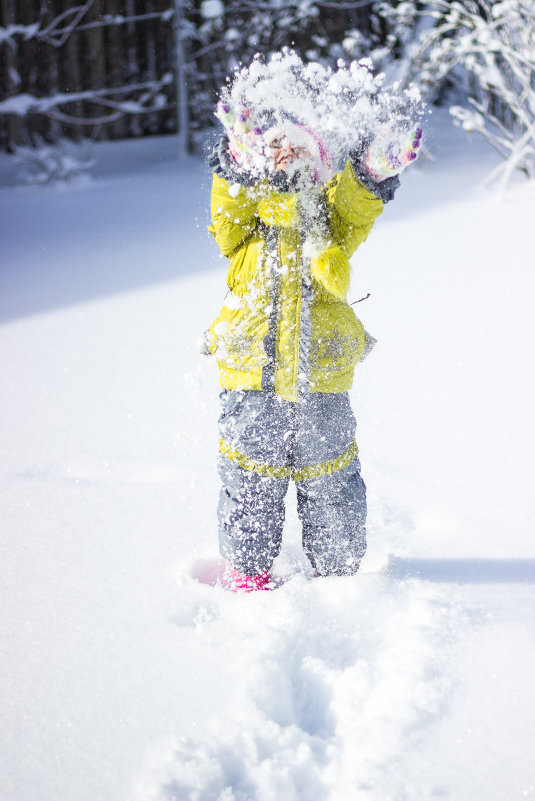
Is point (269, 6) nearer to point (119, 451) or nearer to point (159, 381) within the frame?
point (159, 381)

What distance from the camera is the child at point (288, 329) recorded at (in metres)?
1.16

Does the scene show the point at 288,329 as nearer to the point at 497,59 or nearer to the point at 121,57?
the point at 497,59

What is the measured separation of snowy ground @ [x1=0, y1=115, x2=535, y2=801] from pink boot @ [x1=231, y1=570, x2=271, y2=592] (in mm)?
41

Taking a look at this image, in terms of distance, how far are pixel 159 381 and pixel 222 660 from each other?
1.31 meters

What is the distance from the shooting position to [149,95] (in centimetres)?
638

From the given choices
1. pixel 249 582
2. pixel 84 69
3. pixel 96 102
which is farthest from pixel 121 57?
pixel 249 582

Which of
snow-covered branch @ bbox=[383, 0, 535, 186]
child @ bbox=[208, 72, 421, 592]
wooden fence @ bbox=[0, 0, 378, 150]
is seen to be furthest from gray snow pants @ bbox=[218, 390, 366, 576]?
wooden fence @ bbox=[0, 0, 378, 150]

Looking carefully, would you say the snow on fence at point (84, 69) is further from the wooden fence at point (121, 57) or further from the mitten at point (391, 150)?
the mitten at point (391, 150)

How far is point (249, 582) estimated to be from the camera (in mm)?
1431

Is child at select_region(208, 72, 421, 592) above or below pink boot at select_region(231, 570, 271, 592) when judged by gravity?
above

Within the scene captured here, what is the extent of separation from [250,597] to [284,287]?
614 millimetres

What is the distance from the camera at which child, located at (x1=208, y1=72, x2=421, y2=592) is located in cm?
116

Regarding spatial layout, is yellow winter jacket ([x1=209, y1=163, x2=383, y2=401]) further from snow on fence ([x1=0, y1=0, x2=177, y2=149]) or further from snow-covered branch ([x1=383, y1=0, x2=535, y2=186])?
snow on fence ([x1=0, y1=0, x2=177, y2=149])

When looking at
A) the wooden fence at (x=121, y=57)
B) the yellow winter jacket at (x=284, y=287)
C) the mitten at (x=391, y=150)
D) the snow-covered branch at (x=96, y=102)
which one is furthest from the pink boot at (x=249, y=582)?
the snow-covered branch at (x=96, y=102)
